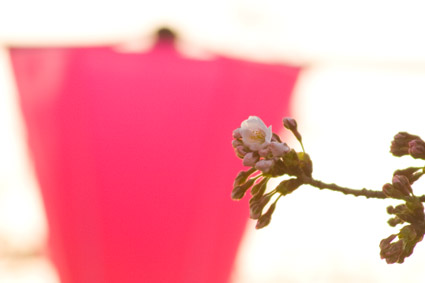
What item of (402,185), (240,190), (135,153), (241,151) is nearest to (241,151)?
(241,151)

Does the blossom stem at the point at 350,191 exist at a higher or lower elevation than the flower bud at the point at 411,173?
lower

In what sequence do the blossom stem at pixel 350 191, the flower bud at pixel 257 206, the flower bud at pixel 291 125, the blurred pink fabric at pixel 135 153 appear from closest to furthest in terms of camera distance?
the blossom stem at pixel 350 191
the flower bud at pixel 257 206
the flower bud at pixel 291 125
the blurred pink fabric at pixel 135 153

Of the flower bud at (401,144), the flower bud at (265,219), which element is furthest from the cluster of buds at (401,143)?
the flower bud at (265,219)

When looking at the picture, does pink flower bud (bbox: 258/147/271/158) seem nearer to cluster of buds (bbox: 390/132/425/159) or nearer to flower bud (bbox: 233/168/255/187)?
flower bud (bbox: 233/168/255/187)

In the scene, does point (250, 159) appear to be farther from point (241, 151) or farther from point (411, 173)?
point (411, 173)

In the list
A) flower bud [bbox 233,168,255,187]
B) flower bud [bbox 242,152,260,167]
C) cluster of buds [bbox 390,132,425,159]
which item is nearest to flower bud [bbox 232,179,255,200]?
flower bud [bbox 233,168,255,187]

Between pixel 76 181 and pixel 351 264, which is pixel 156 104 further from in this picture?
pixel 351 264

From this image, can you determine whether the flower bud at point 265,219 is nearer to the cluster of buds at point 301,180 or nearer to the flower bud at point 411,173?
the cluster of buds at point 301,180

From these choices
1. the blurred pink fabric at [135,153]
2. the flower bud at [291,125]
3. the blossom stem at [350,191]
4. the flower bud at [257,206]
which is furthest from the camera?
the blurred pink fabric at [135,153]
